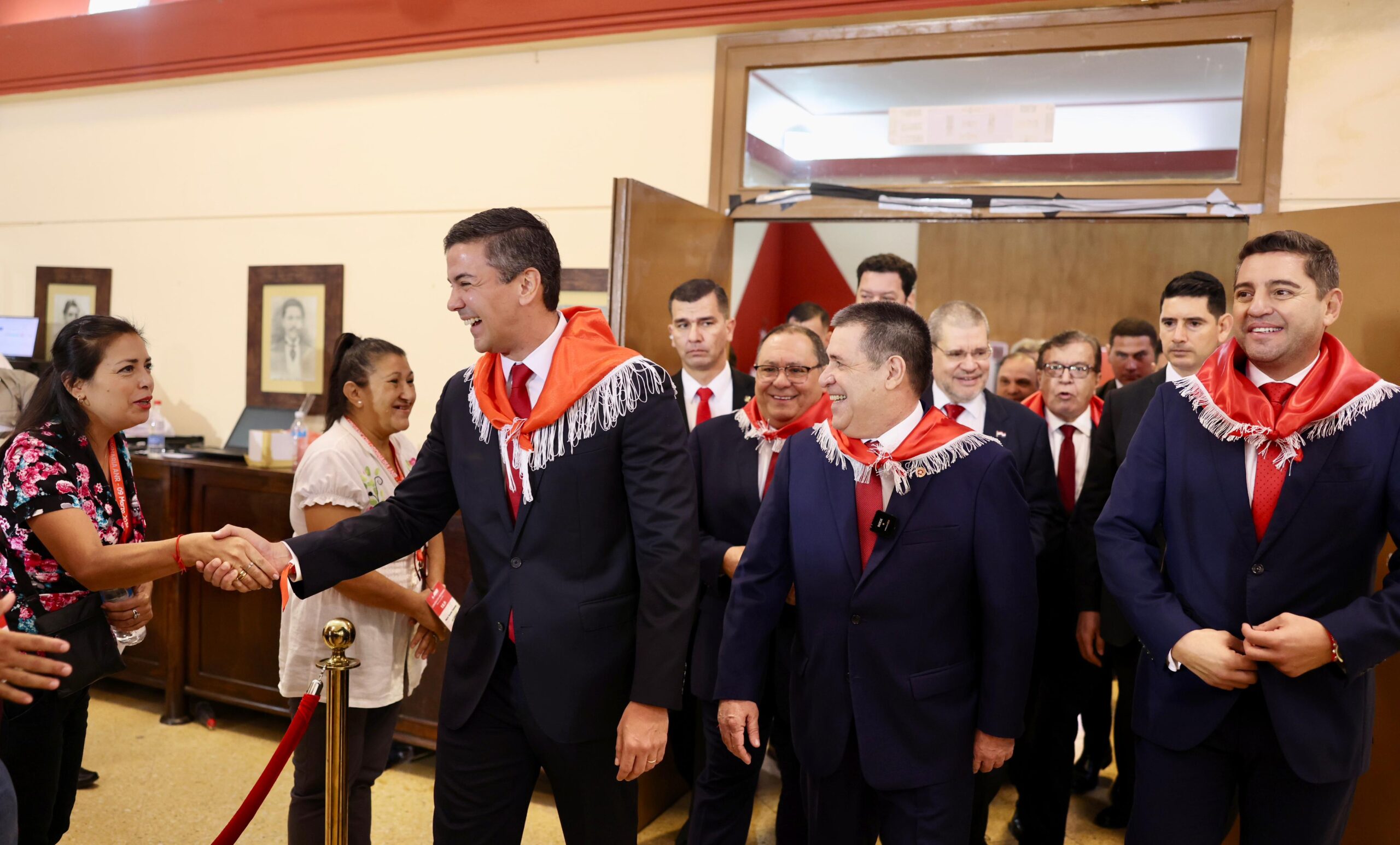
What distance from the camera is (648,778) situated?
3.56 meters

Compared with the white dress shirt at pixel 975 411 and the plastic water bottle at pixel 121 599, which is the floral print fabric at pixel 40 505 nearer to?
the plastic water bottle at pixel 121 599

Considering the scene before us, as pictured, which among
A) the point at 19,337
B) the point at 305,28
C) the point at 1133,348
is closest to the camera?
the point at 1133,348

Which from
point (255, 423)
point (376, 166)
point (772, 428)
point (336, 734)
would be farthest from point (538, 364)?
point (255, 423)

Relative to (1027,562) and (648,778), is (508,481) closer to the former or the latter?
(1027,562)

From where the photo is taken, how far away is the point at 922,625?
7.01 feet

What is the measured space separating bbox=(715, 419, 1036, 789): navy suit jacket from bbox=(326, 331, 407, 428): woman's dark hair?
1359mm

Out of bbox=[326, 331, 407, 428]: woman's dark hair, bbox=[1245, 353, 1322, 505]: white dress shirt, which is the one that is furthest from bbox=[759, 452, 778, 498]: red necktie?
bbox=[1245, 353, 1322, 505]: white dress shirt

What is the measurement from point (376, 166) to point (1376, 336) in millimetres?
4348

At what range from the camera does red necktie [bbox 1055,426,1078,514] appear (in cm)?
371

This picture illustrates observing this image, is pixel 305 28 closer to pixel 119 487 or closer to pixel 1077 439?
pixel 119 487

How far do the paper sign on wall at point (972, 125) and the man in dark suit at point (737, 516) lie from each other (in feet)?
5.09

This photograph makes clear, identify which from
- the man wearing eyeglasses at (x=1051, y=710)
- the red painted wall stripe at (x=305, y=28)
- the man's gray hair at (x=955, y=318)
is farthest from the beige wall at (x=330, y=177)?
the man wearing eyeglasses at (x=1051, y=710)

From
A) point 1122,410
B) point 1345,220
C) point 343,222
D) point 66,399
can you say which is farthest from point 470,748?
point 343,222

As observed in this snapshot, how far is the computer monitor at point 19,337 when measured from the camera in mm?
5656
